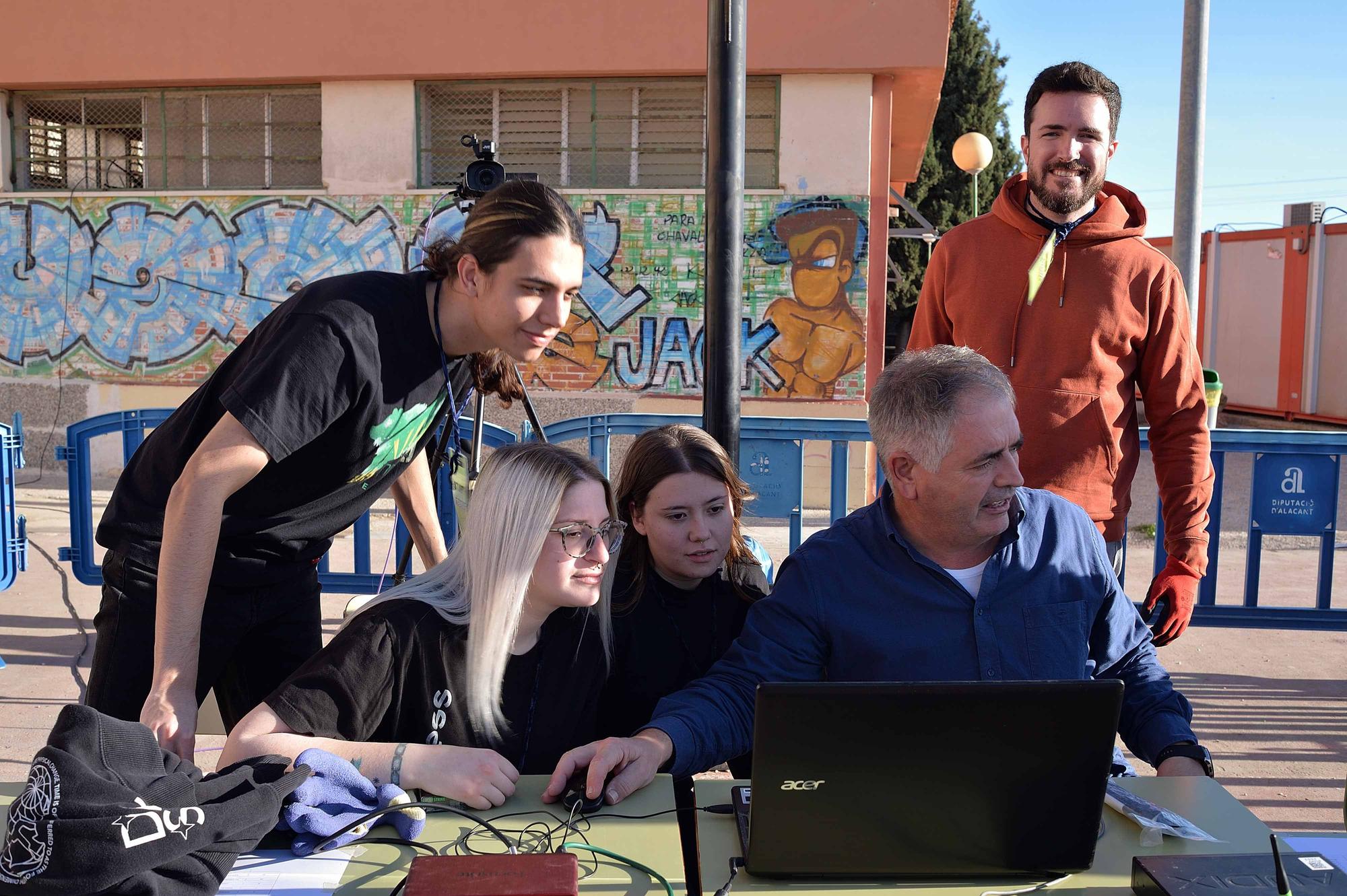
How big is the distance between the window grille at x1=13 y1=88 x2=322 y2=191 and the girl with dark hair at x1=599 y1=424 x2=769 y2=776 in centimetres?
938

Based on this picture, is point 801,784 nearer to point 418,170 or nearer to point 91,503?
point 91,503

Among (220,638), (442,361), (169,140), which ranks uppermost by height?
(169,140)

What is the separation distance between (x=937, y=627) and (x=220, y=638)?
1.60m

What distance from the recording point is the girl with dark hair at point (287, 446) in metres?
2.07

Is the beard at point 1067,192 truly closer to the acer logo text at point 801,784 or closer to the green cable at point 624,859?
the acer logo text at point 801,784

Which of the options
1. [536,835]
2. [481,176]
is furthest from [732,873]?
[481,176]

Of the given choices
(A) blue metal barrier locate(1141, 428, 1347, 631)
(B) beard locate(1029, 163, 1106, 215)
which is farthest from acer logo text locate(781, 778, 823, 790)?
(A) blue metal barrier locate(1141, 428, 1347, 631)

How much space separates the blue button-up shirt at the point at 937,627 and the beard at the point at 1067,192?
930mm

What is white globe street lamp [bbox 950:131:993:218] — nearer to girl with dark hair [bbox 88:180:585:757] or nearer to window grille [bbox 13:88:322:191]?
window grille [bbox 13:88:322:191]

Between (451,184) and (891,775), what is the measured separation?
1029 cm

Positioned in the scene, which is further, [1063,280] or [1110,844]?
[1063,280]

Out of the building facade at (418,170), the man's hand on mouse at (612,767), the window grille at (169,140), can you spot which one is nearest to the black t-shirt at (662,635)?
the man's hand on mouse at (612,767)

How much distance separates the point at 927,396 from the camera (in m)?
2.35

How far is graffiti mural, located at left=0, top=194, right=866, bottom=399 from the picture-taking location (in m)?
10.5
